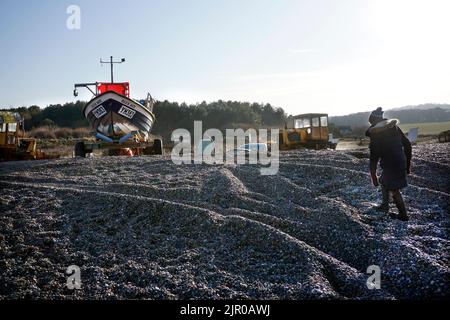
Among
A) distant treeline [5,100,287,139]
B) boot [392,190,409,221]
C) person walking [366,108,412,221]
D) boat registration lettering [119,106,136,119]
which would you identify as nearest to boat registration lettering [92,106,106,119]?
boat registration lettering [119,106,136,119]

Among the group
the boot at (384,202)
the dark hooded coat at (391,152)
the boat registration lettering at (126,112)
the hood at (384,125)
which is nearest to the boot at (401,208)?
the dark hooded coat at (391,152)

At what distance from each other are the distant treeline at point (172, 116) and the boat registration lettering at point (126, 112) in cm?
2487

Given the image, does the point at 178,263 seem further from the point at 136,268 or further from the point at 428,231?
the point at 428,231

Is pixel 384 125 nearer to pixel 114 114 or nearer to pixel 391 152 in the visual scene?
pixel 391 152

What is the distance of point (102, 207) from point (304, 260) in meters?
3.68

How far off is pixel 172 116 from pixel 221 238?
42.4 metres

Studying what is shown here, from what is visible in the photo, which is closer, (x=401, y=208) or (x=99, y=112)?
(x=401, y=208)

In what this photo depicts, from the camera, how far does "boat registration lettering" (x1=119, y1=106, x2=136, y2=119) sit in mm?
15227

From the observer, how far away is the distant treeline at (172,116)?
43.4 m

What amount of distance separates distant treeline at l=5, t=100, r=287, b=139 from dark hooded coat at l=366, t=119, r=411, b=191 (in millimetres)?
35396

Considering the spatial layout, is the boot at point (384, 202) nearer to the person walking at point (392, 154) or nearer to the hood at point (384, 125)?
the person walking at point (392, 154)

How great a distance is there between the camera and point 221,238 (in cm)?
530

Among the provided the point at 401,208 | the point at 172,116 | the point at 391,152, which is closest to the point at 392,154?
the point at 391,152
